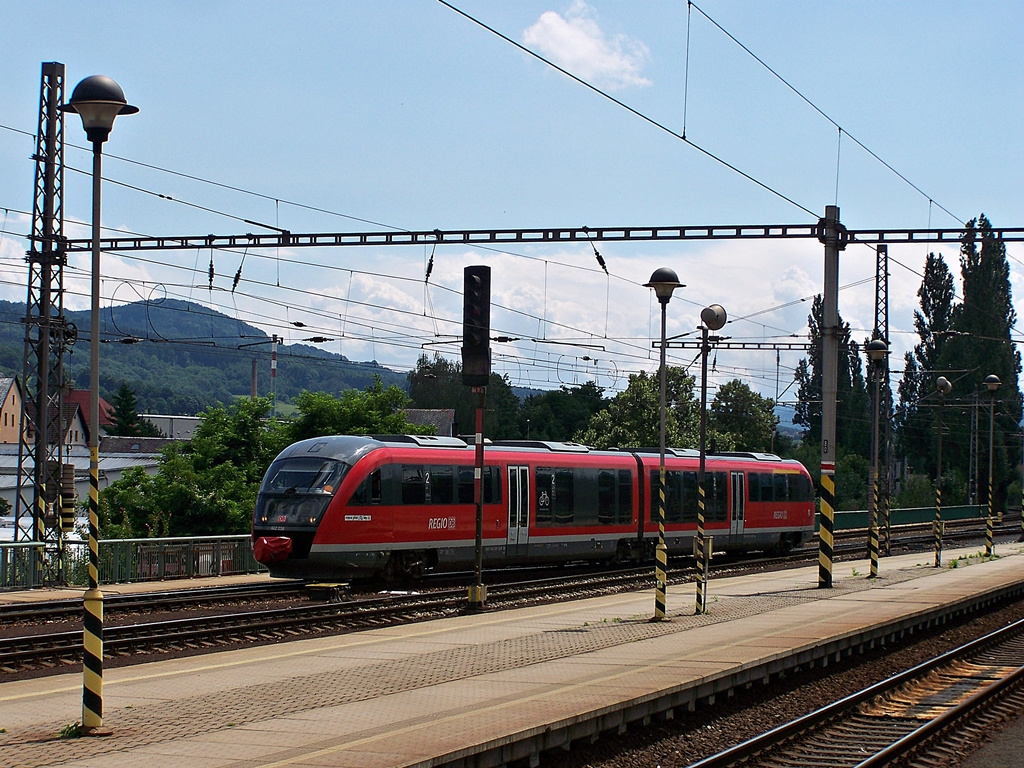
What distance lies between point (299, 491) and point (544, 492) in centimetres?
727

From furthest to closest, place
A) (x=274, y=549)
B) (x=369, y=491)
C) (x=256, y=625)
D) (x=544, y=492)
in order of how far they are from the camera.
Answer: (x=544, y=492), (x=369, y=491), (x=274, y=549), (x=256, y=625)

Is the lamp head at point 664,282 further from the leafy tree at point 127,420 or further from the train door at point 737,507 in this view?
the leafy tree at point 127,420

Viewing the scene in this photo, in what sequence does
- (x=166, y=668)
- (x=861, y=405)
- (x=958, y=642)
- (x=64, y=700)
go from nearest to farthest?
(x=64, y=700) → (x=166, y=668) → (x=958, y=642) → (x=861, y=405)

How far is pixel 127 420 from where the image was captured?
13212 centimetres

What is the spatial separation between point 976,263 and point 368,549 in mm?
70987

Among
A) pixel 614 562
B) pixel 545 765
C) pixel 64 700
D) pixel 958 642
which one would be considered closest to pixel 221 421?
pixel 614 562

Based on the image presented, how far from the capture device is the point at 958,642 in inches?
833

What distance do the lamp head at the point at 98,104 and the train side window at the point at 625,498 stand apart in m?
23.9

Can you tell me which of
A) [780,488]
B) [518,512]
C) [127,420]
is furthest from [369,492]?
[127,420]

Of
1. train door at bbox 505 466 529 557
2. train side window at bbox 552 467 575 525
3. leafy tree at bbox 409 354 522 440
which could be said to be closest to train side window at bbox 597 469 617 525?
train side window at bbox 552 467 575 525

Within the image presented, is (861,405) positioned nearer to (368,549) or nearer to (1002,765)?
(368,549)

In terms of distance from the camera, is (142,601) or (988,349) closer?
(142,601)

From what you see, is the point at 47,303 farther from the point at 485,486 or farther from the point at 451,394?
the point at 451,394

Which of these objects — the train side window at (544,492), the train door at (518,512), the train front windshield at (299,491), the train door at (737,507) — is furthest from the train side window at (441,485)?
the train door at (737,507)
